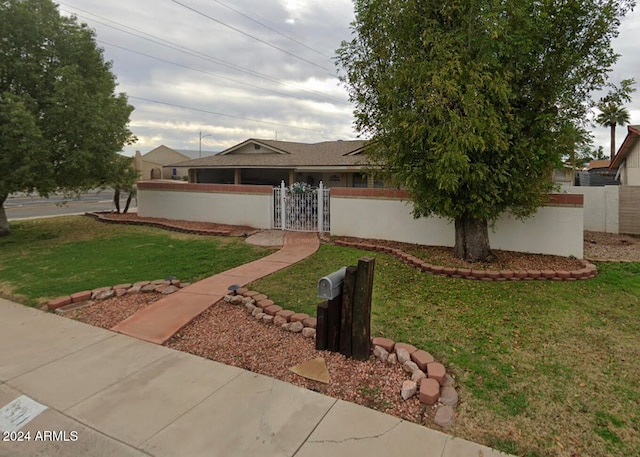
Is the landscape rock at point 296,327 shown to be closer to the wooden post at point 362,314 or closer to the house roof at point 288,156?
the wooden post at point 362,314

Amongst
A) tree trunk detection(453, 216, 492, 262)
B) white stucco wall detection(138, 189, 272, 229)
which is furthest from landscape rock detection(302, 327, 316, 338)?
white stucco wall detection(138, 189, 272, 229)

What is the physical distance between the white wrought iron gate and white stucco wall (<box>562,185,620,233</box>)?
6.96 meters

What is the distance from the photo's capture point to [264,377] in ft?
10.9

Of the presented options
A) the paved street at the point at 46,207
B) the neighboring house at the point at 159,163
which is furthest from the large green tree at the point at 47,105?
the neighboring house at the point at 159,163

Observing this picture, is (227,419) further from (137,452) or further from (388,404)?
(388,404)

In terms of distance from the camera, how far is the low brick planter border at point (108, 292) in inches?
203

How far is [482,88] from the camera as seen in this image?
5.77 metres

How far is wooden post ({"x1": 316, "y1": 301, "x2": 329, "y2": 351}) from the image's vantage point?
371 centimetres

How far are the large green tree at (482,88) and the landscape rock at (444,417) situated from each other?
371 centimetres

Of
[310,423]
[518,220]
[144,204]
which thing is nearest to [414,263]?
[518,220]

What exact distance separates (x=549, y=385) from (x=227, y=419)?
2699 millimetres

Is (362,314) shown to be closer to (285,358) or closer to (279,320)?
(285,358)

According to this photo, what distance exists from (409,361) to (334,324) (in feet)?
2.63

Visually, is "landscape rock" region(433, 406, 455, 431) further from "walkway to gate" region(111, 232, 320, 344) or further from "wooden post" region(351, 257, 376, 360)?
"walkway to gate" region(111, 232, 320, 344)
